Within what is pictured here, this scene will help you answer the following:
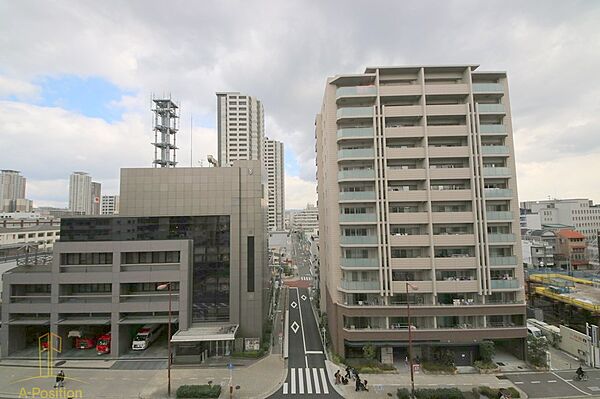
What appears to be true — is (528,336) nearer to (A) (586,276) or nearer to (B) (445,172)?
(B) (445,172)

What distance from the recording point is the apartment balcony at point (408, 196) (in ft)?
111

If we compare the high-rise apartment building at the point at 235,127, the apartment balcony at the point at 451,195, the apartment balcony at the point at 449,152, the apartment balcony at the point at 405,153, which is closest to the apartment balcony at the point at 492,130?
the apartment balcony at the point at 449,152

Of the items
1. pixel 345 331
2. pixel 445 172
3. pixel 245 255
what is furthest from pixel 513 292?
pixel 245 255

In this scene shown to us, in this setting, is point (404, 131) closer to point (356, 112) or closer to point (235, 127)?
point (356, 112)

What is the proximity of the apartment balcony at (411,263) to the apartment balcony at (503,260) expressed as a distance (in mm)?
7069

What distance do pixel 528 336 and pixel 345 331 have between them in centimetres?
1988

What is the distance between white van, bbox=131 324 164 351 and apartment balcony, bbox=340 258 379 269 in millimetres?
25849

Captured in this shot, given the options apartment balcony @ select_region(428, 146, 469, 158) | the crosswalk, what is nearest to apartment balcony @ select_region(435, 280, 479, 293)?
apartment balcony @ select_region(428, 146, 469, 158)

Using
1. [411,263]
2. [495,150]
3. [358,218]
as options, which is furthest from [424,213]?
[495,150]

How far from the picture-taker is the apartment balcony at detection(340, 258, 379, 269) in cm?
3350

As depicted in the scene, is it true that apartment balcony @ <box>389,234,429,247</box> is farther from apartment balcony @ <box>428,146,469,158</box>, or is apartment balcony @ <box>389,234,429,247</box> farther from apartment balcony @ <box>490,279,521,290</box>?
apartment balcony @ <box>428,146,469,158</box>

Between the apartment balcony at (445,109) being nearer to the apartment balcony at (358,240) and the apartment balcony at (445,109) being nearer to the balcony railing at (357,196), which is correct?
the balcony railing at (357,196)

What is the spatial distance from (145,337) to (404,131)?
39.7 meters

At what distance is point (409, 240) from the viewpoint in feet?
110
